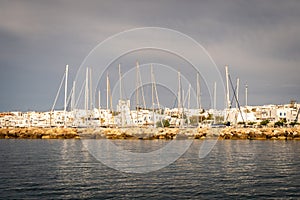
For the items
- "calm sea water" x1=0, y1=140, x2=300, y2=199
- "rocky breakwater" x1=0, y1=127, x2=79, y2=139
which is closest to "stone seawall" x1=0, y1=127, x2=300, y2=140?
"rocky breakwater" x1=0, y1=127, x2=79, y2=139

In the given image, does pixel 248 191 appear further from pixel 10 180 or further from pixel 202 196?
pixel 10 180

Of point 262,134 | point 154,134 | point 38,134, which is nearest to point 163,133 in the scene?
point 154,134

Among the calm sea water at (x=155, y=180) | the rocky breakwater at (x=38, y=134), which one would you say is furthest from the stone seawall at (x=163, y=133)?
the calm sea water at (x=155, y=180)

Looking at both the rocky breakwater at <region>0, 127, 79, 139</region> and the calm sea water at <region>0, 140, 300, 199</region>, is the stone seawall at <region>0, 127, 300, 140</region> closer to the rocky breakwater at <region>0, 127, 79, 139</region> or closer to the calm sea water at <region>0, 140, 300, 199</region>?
the rocky breakwater at <region>0, 127, 79, 139</region>

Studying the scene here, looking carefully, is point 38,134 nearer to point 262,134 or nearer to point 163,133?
point 163,133

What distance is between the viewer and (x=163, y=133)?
257ft

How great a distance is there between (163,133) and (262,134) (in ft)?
69.1

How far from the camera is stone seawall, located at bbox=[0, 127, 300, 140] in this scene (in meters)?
74.4

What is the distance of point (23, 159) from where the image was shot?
3666cm

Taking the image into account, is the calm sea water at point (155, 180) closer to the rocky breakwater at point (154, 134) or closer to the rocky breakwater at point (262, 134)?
the rocky breakwater at point (262, 134)

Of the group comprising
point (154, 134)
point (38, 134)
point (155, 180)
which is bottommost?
point (155, 180)

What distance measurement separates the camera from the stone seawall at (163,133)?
244ft

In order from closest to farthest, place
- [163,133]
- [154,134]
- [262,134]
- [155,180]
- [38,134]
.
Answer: [155,180]
[262,134]
[163,133]
[154,134]
[38,134]

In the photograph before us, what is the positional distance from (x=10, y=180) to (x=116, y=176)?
290 inches
